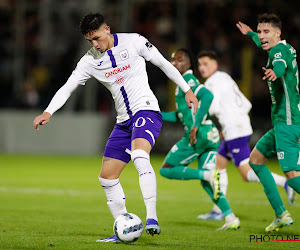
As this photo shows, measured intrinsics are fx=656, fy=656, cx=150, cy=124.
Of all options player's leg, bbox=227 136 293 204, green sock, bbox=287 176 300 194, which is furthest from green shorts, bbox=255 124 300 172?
player's leg, bbox=227 136 293 204

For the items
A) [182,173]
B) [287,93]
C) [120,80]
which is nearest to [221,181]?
[182,173]

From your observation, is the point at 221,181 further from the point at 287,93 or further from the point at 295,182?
the point at 287,93

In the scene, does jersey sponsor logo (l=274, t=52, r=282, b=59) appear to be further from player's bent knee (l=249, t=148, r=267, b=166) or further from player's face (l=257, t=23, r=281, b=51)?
player's bent knee (l=249, t=148, r=267, b=166)

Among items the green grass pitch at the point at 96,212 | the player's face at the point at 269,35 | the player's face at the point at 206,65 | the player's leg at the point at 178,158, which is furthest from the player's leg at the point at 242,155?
the player's face at the point at 269,35

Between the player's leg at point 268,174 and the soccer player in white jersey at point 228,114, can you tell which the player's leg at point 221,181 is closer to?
the soccer player in white jersey at point 228,114

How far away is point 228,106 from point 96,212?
2.41 m

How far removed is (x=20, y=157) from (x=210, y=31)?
24.2 ft

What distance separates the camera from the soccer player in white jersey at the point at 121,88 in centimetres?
643

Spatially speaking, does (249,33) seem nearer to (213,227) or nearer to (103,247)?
(213,227)

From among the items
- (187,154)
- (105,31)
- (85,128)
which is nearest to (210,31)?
(85,128)

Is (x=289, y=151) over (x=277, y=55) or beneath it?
beneath

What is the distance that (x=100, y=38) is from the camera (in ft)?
21.1

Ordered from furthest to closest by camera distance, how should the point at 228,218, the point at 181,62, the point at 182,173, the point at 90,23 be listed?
the point at 181,62 < the point at 182,173 < the point at 228,218 < the point at 90,23

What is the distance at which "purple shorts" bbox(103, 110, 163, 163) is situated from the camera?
641 centimetres
